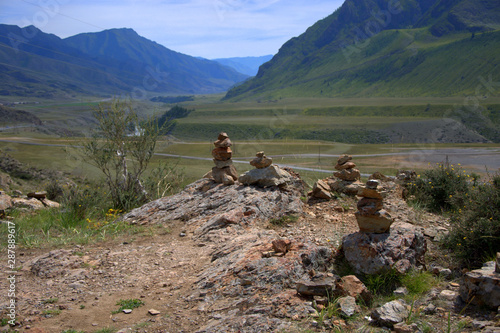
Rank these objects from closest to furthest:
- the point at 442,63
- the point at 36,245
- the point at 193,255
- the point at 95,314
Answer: the point at 95,314 → the point at 193,255 → the point at 36,245 → the point at 442,63

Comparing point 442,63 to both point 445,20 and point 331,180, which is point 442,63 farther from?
point 331,180

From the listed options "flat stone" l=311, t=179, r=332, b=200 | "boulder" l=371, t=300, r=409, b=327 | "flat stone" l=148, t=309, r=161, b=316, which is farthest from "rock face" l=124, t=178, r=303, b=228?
"boulder" l=371, t=300, r=409, b=327

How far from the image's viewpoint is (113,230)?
828 cm

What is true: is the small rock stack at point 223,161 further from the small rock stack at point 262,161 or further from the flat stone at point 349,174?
the flat stone at point 349,174

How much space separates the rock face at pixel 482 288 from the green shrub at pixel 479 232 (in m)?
1.20

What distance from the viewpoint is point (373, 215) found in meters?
5.90

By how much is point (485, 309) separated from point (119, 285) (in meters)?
5.07

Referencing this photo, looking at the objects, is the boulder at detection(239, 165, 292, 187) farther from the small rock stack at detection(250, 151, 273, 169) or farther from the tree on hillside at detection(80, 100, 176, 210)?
the tree on hillside at detection(80, 100, 176, 210)

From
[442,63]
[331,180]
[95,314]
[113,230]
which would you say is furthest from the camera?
[442,63]

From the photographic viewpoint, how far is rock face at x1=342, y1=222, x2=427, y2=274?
17.9ft

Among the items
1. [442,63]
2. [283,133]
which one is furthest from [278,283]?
[442,63]

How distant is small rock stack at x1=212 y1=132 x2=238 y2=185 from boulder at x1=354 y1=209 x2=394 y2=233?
15.1ft

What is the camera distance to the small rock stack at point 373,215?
19.2ft

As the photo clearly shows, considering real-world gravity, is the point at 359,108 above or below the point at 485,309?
above
